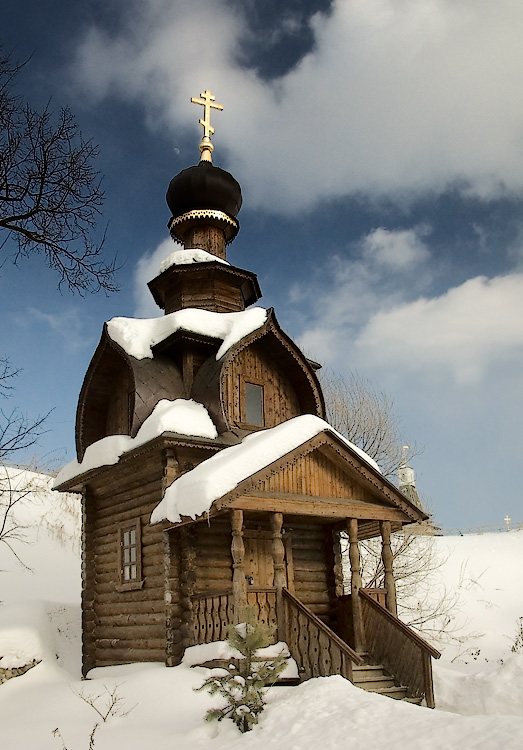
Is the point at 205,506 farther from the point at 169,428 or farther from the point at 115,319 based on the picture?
the point at 115,319

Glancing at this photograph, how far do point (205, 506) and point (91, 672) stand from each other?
561 cm

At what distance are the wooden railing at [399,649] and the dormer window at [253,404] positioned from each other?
4.18 meters

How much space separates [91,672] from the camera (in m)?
13.9

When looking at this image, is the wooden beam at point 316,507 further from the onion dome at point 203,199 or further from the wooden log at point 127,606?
the onion dome at point 203,199

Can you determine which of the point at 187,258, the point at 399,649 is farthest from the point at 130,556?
the point at 187,258

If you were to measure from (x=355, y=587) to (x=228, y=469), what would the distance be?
352 centimetres

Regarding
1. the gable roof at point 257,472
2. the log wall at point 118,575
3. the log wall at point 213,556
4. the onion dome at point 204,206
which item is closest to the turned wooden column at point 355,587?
the gable roof at point 257,472

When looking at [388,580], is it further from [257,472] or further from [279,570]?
[257,472]

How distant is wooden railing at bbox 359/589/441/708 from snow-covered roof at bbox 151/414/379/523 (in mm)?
2803

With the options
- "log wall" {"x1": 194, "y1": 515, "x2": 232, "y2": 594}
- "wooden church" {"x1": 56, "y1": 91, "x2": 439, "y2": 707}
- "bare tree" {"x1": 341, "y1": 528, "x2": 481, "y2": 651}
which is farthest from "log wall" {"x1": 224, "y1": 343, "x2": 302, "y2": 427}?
"bare tree" {"x1": 341, "y1": 528, "x2": 481, "y2": 651}

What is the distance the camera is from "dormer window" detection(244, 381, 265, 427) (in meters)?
14.9

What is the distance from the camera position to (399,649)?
11562 millimetres

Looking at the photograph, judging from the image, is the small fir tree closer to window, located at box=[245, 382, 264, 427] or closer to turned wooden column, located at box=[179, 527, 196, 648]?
turned wooden column, located at box=[179, 527, 196, 648]

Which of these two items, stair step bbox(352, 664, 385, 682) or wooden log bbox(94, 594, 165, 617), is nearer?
stair step bbox(352, 664, 385, 682)
